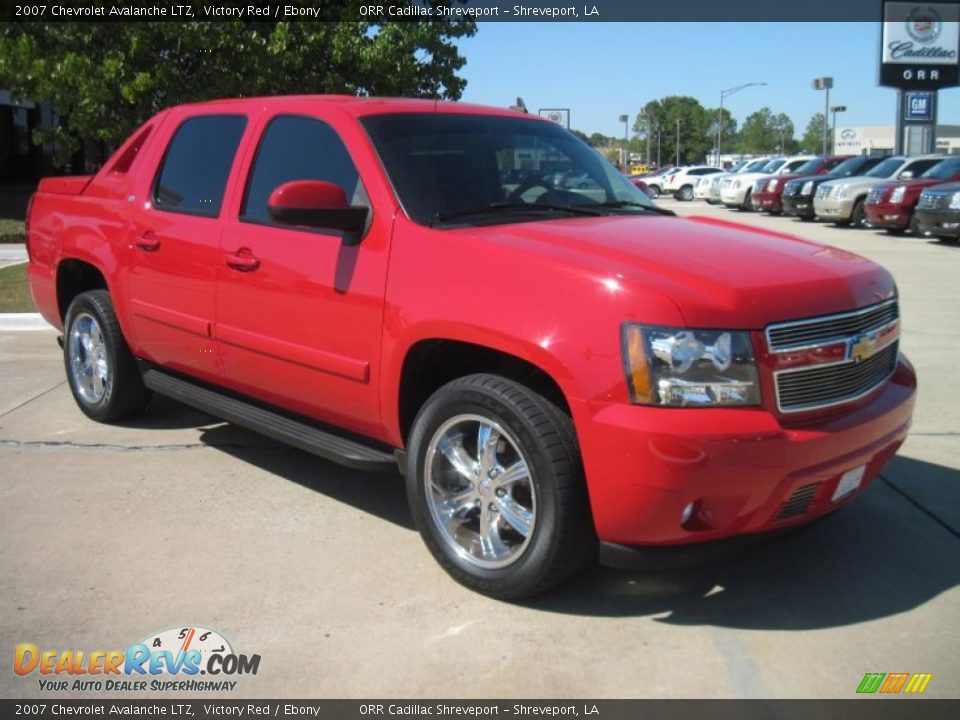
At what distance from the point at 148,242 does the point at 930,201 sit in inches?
608

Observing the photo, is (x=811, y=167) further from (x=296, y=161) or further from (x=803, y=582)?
(x=803, y=582)

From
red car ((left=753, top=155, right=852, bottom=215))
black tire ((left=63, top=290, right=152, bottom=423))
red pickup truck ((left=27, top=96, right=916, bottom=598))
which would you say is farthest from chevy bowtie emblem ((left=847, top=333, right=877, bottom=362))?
red car ((left=753, top=155, right=852, bottom=215))

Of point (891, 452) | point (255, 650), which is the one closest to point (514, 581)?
point (255, 650)

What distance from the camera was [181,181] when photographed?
5.07 m

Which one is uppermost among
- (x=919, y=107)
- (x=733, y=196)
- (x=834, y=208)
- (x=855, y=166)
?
(x=919, y=107)

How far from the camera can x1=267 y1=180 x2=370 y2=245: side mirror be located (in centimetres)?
377

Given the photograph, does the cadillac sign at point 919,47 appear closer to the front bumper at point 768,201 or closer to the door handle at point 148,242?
the front bumper at point 768,201

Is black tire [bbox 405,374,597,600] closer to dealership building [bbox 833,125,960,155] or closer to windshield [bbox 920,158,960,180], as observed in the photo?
windshield [bbox 920,158,960,180]

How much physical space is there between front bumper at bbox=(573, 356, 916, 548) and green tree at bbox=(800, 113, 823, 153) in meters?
141

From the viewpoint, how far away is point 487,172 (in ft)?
14.0

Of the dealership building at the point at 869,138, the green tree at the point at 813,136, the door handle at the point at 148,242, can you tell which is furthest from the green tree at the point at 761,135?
the door handle at the point at 148,242

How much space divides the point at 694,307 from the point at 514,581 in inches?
47.1

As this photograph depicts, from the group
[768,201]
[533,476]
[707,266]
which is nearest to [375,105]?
[707,266]

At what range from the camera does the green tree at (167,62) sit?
1209 cm
